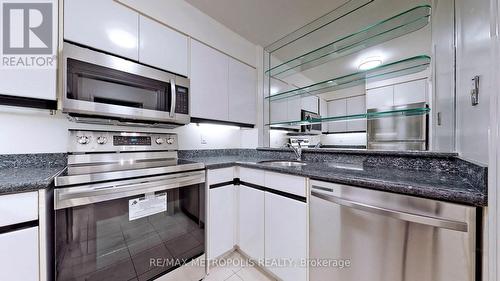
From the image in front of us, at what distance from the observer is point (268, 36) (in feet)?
7.22

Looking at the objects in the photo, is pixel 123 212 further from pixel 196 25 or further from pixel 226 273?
pixel 196 25

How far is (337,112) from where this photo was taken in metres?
1.90

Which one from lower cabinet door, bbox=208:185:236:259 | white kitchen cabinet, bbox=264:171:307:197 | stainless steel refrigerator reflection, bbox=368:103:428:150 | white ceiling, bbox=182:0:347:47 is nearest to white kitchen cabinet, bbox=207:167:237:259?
lower cabinet door, bbox=208:185:236:259

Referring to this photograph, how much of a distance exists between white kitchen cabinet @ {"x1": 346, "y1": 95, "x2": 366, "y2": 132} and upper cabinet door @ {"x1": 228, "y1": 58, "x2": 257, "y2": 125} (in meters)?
1.10

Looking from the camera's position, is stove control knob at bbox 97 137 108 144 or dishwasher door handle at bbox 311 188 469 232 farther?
stove control knob at bbox 97 137 108 144

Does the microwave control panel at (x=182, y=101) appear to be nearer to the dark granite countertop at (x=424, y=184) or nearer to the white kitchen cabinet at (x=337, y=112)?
the dark granite countertop at (x=424, y=184)

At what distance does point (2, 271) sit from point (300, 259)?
1.46 m

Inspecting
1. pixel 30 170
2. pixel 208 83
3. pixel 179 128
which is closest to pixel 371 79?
pixel 208 83

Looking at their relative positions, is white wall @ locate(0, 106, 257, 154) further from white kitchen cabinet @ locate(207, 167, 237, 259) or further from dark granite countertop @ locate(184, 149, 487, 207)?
dark granite countertop @ locate(184, 149, 487, 207)

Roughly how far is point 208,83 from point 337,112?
1392 millimetres

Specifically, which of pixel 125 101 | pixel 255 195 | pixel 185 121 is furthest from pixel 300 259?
pixel 125 101

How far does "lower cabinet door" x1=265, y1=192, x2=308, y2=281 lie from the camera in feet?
3.95

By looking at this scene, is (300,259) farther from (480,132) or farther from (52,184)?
(52,184)

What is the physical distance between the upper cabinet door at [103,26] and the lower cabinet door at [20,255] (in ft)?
3.63
